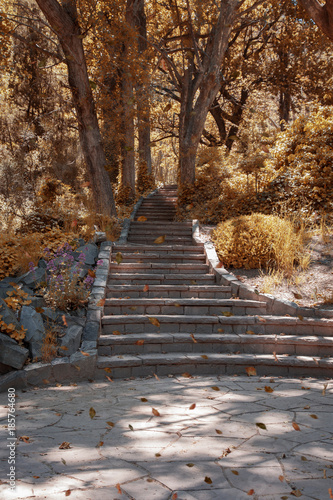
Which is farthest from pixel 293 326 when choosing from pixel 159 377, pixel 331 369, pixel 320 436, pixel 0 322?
pixel 0 322

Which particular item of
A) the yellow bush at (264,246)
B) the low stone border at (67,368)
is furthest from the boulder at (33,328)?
the yellow bush at (264,246)

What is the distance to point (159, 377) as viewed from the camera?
16.6 ft

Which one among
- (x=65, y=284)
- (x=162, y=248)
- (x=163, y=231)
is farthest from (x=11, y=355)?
(x=163, y=231)

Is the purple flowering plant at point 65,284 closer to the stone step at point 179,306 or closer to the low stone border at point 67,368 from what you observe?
the low stone border at point 67,368

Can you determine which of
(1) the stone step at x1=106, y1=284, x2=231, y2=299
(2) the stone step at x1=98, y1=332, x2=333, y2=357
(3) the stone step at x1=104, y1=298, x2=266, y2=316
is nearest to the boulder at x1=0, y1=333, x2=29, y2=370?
(2) the stone step at x1=98, y1=332, x2=333, y2=357

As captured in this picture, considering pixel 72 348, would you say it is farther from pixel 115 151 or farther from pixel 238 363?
pixel 115 151

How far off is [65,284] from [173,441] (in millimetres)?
3332

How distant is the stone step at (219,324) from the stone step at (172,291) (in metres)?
0.72

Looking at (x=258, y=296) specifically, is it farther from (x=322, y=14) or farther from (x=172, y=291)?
(x=322, y=14)

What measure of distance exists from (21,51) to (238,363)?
14.8 metres

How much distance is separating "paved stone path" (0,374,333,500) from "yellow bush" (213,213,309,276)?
297 centimetres

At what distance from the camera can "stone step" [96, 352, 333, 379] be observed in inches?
202

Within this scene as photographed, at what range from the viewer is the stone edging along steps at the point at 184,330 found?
16.8 feet

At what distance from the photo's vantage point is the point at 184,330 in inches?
231
